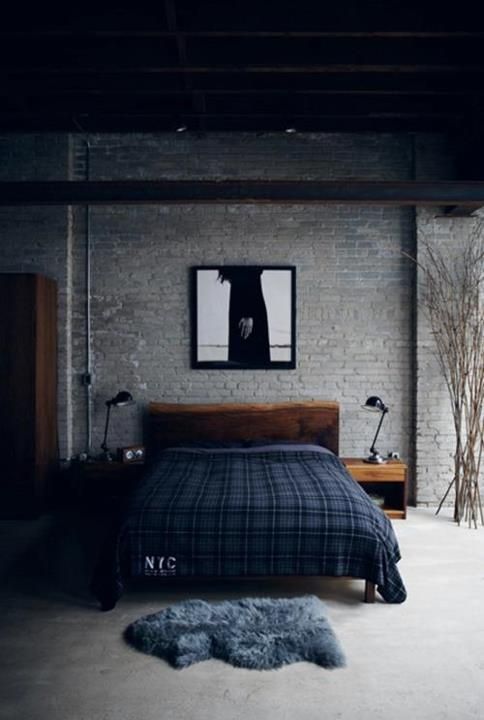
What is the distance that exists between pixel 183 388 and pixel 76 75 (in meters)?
2.66

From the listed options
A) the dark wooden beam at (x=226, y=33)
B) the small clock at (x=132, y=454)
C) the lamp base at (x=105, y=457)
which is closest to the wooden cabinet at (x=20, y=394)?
the lamp base at (x=105, y=457)

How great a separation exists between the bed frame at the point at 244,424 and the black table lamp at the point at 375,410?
323 millimetres

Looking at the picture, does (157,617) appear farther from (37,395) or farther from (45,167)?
(45,167)

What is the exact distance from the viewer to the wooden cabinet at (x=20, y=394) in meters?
4.93

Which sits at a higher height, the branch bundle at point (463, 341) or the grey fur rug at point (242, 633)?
the branch bundle at point (463, 341)

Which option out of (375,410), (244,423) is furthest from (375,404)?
(244,423)

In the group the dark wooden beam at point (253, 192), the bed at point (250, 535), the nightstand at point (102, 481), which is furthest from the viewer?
the nightstand at point (102, 481)

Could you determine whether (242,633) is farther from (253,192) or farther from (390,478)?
(253,192)

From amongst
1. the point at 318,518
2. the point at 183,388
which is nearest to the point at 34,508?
the point at 183,388

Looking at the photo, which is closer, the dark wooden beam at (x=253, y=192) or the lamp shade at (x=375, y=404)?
the dark wooden beam at (x=253, y=192)

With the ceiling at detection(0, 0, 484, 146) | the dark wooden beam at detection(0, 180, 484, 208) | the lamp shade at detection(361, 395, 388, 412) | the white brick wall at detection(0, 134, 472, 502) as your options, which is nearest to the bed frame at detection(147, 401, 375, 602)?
the white brick wall at detection(0, 134, 472, 502)

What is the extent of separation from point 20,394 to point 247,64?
3048 mm

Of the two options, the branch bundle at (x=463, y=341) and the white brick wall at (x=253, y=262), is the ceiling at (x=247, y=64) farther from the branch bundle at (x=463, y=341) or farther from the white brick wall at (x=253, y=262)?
the branch bundle at (x=463, y=341)

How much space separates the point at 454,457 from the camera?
5.27 metres
